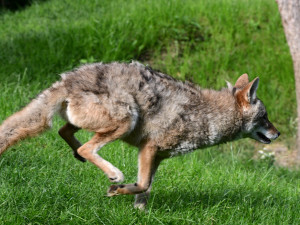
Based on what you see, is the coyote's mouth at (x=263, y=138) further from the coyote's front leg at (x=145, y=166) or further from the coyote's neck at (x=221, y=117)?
the coyote's front leg at (x=145, y=166)

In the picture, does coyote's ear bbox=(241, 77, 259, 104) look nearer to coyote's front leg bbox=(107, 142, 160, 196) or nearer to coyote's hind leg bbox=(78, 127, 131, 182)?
coyote's front leg bbox=(107, 142, 160, 196)

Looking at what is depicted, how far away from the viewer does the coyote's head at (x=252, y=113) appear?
17.9ft

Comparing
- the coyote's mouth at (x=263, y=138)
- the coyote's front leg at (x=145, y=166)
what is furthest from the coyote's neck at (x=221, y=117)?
the coyote's front leg at (x=145, y=166)

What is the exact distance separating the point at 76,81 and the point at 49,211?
1217mm

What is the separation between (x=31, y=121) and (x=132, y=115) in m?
0.94

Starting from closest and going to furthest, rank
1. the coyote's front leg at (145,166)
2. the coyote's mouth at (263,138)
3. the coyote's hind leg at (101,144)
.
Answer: the coyote's hind leg at (101,144)
the coyote's front leg at (145,166)
the coyote's mouth at (263,138)

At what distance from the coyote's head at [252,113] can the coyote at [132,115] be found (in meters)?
0.04

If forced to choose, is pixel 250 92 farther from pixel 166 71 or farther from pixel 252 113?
pixel 166 71

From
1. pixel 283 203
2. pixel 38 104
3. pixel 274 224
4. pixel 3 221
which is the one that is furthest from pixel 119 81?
pixel 283 203

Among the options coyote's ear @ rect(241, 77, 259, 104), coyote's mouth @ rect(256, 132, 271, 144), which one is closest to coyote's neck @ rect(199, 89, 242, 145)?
coyote's ear @ rect(241, 77, 259, 104)

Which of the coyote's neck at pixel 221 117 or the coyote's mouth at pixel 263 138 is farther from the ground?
the coyote's neck at pixel 221 117

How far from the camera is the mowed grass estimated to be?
4906 millimetres

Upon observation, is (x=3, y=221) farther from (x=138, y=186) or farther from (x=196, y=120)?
(x=196, y=120)

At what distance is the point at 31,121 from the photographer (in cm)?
470
